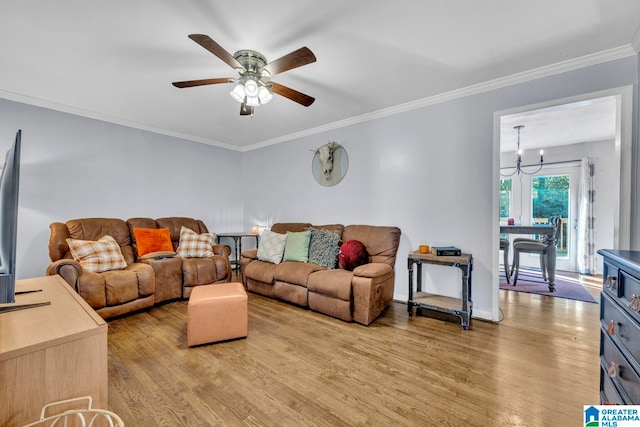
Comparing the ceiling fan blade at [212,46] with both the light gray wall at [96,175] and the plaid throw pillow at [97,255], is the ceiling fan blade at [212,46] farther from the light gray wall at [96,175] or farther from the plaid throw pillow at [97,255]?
the light gray wall at [96,175]

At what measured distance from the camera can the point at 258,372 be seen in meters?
1.93

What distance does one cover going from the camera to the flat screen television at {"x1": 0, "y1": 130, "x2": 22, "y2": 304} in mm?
1105

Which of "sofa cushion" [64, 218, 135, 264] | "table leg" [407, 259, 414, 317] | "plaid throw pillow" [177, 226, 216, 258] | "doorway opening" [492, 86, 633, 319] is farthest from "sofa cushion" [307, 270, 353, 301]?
"sofa cushion" [64, 218, 135, 264]

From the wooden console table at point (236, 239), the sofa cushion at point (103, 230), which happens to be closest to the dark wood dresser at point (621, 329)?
the wooden console table at point (236, 239)

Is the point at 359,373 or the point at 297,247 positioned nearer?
the point at 359,373

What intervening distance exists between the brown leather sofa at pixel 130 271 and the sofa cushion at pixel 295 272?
2.82 feet

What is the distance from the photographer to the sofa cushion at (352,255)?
3.15 m

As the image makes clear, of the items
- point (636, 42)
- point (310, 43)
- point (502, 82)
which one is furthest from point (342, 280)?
point (636, 42)

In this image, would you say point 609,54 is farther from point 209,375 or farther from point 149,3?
point 209,375

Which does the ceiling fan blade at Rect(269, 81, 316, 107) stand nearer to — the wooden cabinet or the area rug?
the wooden cabinet

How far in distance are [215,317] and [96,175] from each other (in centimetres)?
302

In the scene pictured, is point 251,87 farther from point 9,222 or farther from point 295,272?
point 295,272

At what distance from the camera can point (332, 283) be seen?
9.45 feet

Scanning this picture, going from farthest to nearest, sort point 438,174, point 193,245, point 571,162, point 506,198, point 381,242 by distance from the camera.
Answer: point 506,198 → point 571,162 → point 193,245 → point 381,242 → point 438,174
